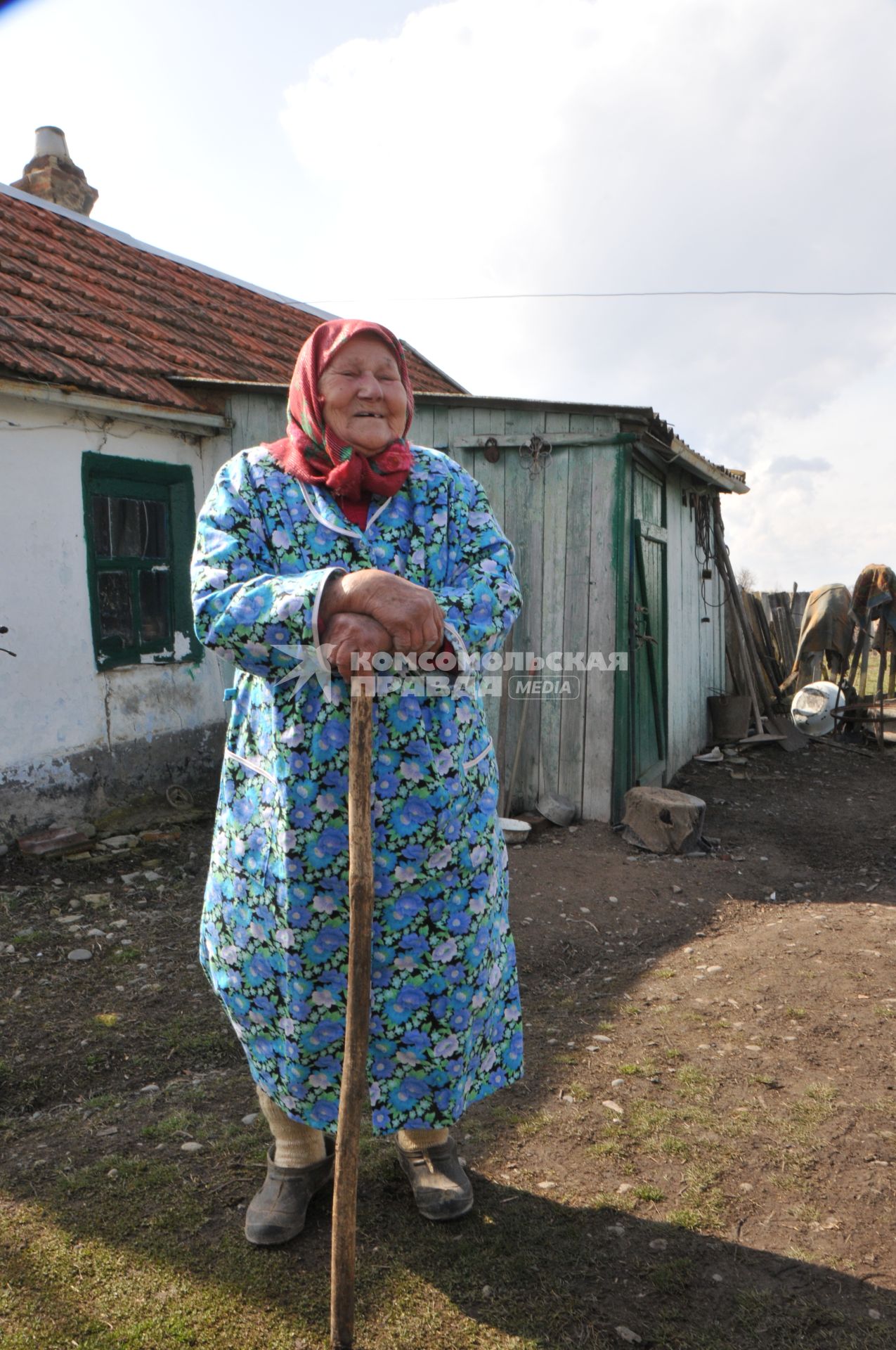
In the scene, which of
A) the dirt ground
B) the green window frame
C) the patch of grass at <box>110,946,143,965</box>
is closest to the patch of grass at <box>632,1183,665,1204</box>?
the dirt ground

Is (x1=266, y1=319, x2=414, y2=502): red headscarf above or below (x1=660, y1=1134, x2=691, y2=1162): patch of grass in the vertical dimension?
above

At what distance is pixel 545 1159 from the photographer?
2477 mm

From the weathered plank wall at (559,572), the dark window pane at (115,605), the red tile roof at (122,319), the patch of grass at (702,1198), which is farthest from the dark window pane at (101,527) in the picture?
the patch of grass at (702,1198)

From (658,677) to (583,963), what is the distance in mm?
3701

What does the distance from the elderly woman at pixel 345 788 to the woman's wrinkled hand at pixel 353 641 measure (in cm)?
9

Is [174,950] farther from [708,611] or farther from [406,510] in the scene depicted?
[708,611]

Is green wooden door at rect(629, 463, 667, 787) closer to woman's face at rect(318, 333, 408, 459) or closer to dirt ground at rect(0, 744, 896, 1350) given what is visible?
dirt ground at rect(0, 744, 896, 1350)

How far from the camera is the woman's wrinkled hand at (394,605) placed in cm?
171

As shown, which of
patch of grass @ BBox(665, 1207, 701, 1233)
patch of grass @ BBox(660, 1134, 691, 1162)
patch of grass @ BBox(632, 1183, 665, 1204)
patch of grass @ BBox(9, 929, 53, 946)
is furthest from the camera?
patch of grass @ BBox(9, 929, 53, 946)

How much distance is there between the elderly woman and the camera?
6.32ft

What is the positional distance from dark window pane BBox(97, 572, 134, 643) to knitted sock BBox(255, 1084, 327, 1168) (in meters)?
4.66

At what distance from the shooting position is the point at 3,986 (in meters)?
3.90

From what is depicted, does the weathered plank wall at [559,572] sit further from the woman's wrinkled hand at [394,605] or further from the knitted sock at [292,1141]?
the woman's wrinkled hand at [394,605]

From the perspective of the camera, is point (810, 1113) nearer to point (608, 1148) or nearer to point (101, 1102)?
point (608, 1148)
